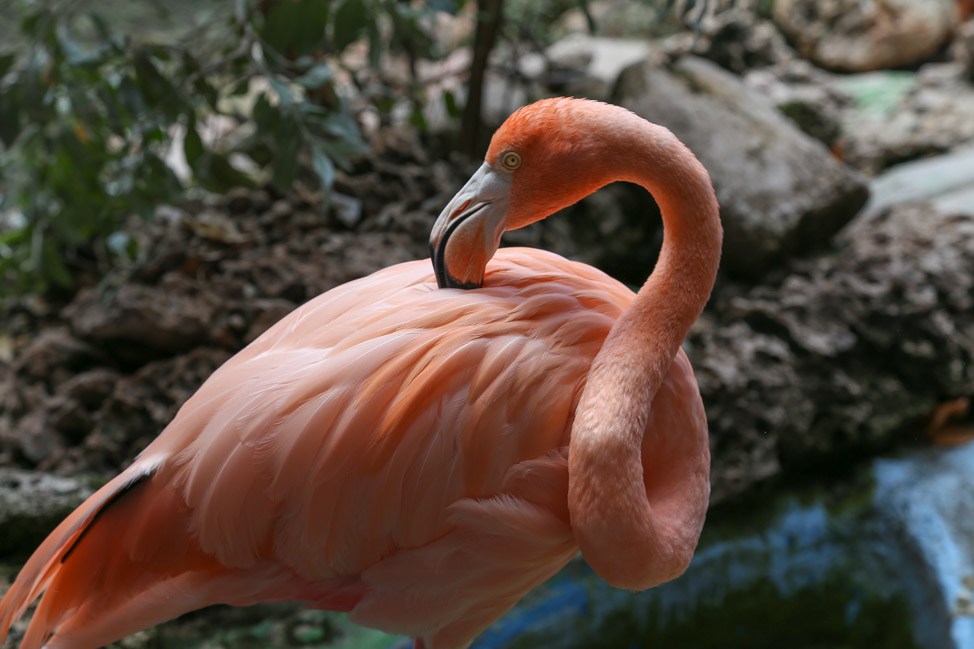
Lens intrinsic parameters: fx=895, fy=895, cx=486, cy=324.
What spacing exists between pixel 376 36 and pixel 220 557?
5.34ft

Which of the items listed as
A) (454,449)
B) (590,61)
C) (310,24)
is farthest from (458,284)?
(590,61)

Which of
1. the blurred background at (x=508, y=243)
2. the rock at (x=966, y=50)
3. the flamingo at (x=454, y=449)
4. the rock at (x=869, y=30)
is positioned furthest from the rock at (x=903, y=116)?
the flamingo at (x=454, y=449)

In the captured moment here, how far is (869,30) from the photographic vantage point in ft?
19.7

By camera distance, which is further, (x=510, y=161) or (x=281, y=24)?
(x=281, y=24)

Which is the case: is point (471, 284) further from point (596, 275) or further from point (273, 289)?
point (273, 289)

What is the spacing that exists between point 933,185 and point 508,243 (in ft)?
6.98

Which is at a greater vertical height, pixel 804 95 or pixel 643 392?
pixel 643 392

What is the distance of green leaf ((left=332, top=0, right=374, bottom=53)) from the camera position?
8.28 ft

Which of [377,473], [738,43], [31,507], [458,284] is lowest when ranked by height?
[738,43]

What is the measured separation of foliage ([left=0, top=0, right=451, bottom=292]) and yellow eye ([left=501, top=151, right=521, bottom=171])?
0.88m

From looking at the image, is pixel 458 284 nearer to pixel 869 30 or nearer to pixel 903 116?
pixel 903 116

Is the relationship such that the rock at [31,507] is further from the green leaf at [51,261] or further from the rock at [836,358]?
the rock at [836,358]

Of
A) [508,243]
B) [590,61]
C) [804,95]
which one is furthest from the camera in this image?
[804,95]

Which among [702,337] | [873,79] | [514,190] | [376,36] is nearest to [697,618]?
[702,337]
